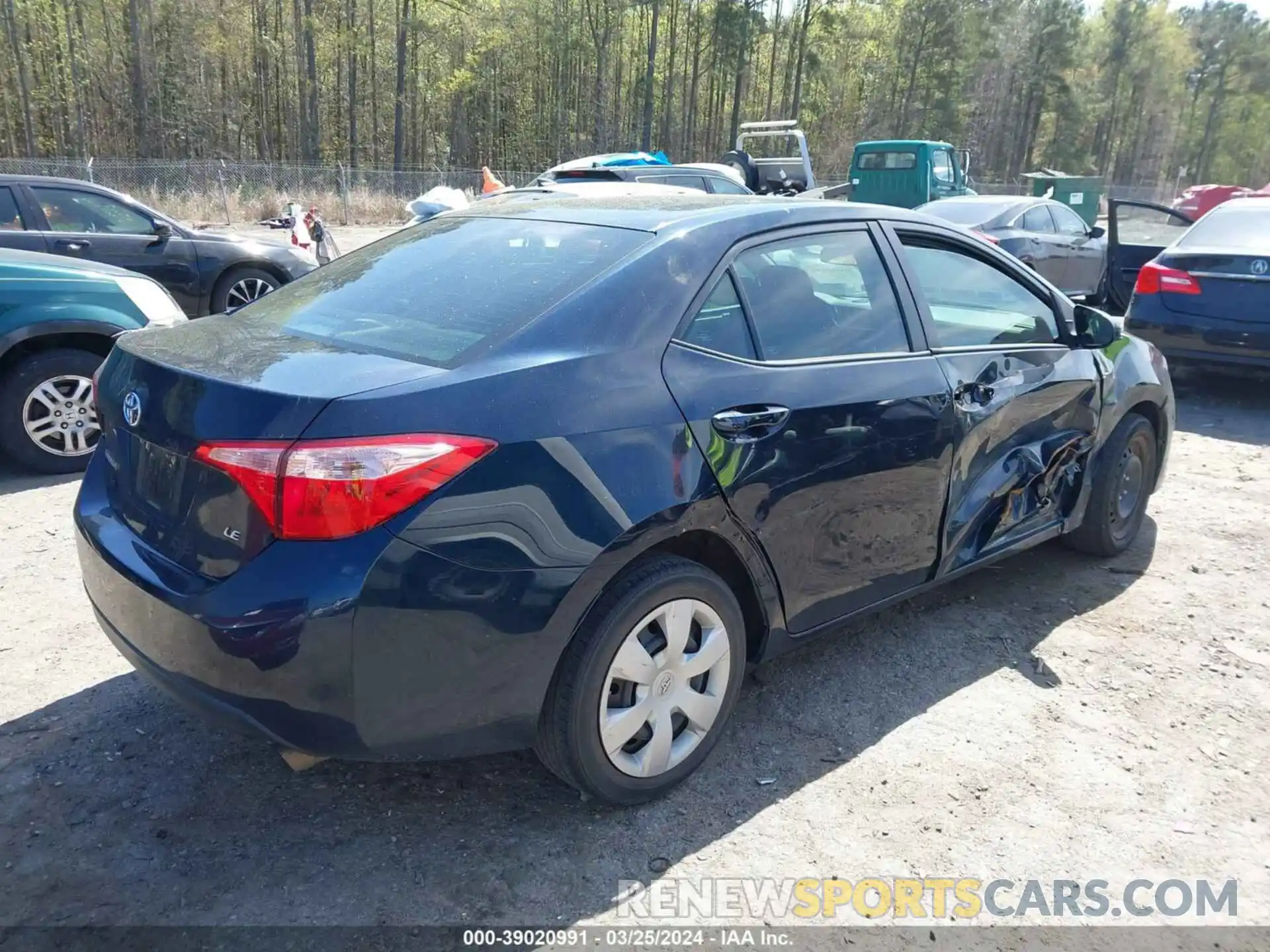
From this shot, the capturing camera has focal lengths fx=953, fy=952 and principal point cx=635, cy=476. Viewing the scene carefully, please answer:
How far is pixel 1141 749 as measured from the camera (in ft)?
10.3

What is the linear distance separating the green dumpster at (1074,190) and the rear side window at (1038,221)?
1695 cm

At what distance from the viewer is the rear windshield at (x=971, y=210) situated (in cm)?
1106

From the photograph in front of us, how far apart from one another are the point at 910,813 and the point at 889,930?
18.4 inches

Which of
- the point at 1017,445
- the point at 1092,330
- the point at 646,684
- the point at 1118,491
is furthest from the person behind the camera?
the point at 1118,491

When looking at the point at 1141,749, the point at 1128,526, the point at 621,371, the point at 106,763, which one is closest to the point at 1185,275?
the point at 1128,526

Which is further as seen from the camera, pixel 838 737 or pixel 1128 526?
pixel 1128 526

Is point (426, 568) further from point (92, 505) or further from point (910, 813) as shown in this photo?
point (910, 813)

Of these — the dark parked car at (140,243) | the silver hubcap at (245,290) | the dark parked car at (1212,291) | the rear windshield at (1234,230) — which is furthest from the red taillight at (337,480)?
the rear windshield at (1234,230)

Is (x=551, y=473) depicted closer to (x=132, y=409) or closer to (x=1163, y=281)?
(x=132, y=409)

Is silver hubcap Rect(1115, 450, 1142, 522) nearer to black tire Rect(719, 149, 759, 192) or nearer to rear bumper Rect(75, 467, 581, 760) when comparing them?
rear bumper Rect(75, 467, 581, 760)

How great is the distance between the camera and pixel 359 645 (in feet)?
6.88

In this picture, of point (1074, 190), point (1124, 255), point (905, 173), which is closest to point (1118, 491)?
point (1124, 255)

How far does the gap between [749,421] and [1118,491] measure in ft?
8.75

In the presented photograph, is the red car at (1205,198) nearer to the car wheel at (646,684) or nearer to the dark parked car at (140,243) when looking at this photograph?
the dark parked car at (140,243)
